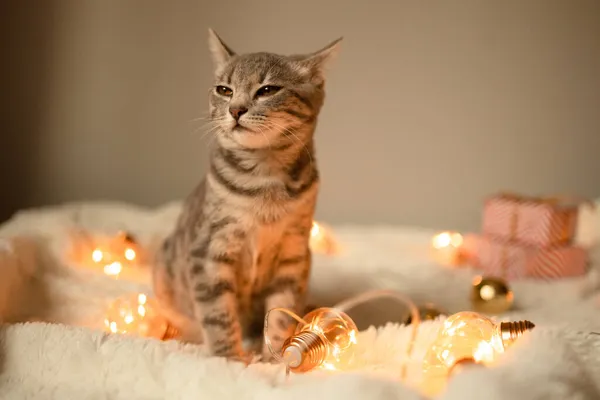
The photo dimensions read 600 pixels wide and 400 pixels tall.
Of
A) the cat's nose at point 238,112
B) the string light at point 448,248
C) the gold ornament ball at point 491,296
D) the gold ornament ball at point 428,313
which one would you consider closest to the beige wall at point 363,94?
the string light at point 448,248

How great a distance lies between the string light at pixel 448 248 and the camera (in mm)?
1813

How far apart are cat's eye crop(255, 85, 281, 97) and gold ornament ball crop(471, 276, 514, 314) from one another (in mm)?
666

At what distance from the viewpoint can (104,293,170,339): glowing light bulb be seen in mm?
1177

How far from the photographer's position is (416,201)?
2166 mm

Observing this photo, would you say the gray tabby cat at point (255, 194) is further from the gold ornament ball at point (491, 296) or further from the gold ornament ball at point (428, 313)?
the gold ornament ball at point (491, 296)

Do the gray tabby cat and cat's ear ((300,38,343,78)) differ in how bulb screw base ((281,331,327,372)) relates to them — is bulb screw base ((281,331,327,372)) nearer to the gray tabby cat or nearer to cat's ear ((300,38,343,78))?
the gray tabby cat

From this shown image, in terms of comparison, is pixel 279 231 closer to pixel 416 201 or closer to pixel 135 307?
pixel 135 307

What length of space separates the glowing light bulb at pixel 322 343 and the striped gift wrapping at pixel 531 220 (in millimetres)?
927

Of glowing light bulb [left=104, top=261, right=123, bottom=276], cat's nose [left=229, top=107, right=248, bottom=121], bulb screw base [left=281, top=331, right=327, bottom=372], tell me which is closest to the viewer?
bulb screw base [left=281, top=331, right=327, bottom=372]

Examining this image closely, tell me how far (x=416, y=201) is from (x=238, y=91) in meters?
1.23

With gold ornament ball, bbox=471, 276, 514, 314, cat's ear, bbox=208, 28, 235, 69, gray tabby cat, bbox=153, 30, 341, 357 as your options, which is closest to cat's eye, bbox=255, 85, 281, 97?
gray tabby cat, bbox=153, 30, 341, 357

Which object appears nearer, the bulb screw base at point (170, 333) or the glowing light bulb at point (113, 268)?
the bulb screw base at point (170, 333)

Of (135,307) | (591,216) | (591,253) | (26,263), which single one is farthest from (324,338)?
(591,216)

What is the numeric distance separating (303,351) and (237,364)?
13 centimetres
